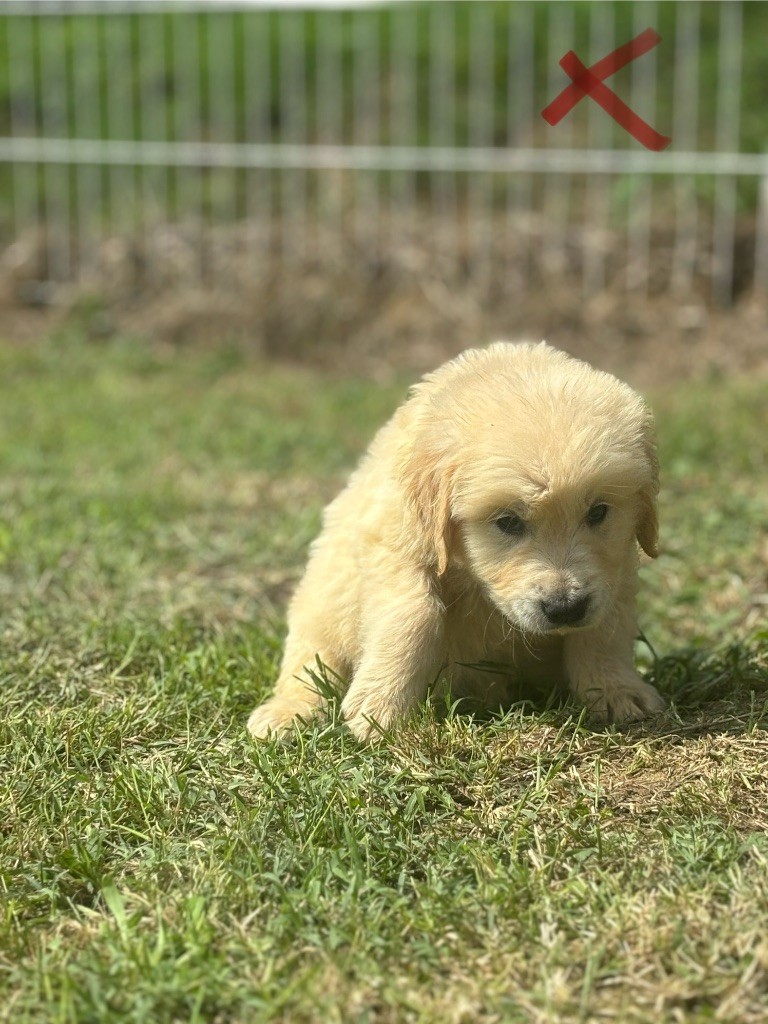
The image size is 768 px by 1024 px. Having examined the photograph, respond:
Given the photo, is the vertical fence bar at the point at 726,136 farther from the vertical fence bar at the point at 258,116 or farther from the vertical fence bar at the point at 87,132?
the vertical fence bar at the point at 87,132

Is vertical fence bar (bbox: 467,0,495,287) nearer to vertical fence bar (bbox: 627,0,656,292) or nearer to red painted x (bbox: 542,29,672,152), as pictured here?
vertical fence bar (bbox: 627,0,656,292)

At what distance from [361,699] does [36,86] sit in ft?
37.1

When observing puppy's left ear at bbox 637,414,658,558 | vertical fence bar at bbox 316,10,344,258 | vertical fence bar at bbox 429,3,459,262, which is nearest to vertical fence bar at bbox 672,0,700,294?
vertical fence bar at bbox 429,3,459,262

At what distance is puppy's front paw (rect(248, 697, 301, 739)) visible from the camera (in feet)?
11.9

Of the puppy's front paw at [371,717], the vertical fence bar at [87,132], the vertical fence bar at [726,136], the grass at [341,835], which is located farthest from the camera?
the vertical fence bar at [87,132]

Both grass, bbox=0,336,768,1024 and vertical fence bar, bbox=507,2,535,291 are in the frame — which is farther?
vertical fence bar, bbox=507,2,535,291

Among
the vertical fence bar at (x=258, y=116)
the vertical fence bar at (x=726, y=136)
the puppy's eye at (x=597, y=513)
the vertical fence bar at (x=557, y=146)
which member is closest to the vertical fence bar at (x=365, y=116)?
the vertical fence bar at (x=258, y=116)

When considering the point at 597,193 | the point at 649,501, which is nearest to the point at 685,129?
the point at 597,193

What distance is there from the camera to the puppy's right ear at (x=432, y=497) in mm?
3361

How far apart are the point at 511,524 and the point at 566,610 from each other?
0.26m

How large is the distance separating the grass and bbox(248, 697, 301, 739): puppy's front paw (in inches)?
2.5

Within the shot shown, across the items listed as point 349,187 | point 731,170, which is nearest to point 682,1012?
point 731,170

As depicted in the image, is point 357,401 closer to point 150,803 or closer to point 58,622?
point 58,622

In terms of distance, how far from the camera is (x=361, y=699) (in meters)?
3.51
